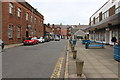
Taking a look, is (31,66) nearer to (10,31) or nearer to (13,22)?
(10,31)

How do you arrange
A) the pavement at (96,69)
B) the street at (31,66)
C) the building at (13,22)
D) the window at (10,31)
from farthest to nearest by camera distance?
the window at (10,31)
the building at (13,22)
the street at (31,66)
the pavement at (96,69)

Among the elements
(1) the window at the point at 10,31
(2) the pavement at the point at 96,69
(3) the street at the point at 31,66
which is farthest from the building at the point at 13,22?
(2) the pavement at the point at 96,69

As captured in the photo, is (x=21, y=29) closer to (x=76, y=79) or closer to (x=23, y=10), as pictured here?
(x=23, y=10)

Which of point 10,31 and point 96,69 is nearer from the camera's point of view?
point 96,69

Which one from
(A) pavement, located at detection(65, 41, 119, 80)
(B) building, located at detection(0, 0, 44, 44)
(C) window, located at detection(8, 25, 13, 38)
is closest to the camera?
(A) pavement, located at detection(65, 41, 119, 80)

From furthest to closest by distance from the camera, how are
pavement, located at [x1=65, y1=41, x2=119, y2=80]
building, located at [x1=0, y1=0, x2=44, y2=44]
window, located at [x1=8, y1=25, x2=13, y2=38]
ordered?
window, located at [x1=8, y1=25, x2=13, y2=38], building, located at [x1=0, y1=0, x2=44, y2=44], pavement, located at [x1=65, y1=41, x2=119, y2=80]

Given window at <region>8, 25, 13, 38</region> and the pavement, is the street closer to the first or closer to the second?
the pavement

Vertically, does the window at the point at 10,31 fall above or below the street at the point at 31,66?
above

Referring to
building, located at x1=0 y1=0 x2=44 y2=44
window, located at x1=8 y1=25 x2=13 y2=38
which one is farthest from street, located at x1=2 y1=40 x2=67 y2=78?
window, located at x1=8 y1=25 x2=13 y2=38

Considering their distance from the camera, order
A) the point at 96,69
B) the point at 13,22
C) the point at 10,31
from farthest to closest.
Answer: the point at 13,22
the point at 10,31
the point at 96,69

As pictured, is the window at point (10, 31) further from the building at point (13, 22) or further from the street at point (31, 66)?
the street at point (31, 66)

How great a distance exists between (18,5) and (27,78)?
25.3 m

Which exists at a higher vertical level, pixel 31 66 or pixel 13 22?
pixel 13 22

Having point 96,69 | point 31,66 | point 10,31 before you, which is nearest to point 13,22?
point 10,31
